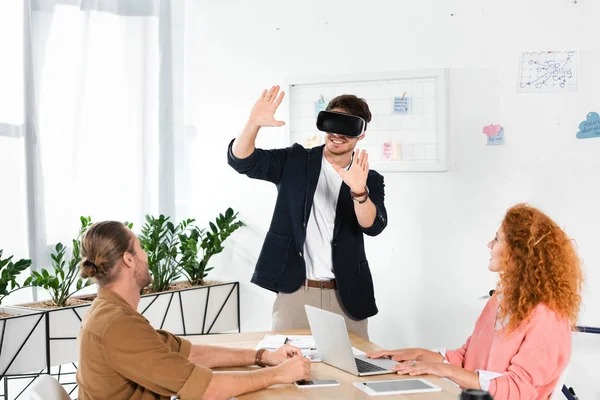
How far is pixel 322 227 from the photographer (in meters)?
2.71

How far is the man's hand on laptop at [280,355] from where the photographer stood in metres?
2.17

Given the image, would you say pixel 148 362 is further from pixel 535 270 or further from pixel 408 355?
pixel 535 270

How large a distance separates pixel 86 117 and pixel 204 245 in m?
0.89

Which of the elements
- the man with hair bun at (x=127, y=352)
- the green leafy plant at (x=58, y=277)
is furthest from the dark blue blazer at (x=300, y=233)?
the green leafy plant at (x=58, y=277)

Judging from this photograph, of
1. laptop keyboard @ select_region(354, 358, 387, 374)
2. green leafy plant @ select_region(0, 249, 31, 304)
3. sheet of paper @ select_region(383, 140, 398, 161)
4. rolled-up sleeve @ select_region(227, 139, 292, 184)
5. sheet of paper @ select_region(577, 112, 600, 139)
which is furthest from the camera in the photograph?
sheet of paper @ select_region(383, 140, 398, 161)

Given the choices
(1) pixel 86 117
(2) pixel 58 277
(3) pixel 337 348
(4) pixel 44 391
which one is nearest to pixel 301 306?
(3) pixel 337 348

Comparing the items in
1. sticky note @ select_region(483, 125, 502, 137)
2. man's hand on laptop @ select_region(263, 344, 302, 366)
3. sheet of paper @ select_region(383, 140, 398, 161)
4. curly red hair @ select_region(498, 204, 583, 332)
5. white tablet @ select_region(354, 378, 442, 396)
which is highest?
sticky note @ select_region(483, 125, 502, 137)

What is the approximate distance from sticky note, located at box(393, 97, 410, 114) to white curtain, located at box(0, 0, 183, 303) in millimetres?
1285

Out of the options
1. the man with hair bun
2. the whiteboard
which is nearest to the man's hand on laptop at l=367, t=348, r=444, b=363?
the man with hair bun

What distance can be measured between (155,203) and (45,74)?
3.07 feet

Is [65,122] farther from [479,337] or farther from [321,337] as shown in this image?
[479,337]

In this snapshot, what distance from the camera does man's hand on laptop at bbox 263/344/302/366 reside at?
2170 millimetres

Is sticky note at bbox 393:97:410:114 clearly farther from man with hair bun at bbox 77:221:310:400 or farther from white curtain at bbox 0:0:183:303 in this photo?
man with hair bun at bbox 77:221:310:400

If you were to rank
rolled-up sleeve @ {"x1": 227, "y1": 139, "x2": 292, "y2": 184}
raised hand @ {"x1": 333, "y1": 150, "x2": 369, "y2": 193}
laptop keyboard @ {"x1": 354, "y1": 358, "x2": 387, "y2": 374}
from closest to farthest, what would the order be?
1. laptop keyboard @ {"x1": 354, "y1": 358, "x2": 387, "y2": 374}
2. raised hand @ {"x1": 333, "y1": 150, "x2": 369, "y2": 193}
3. rolled-up sleeve @ {"x1": 227, "y1": 139, "x2": 292, "y2": 184}
